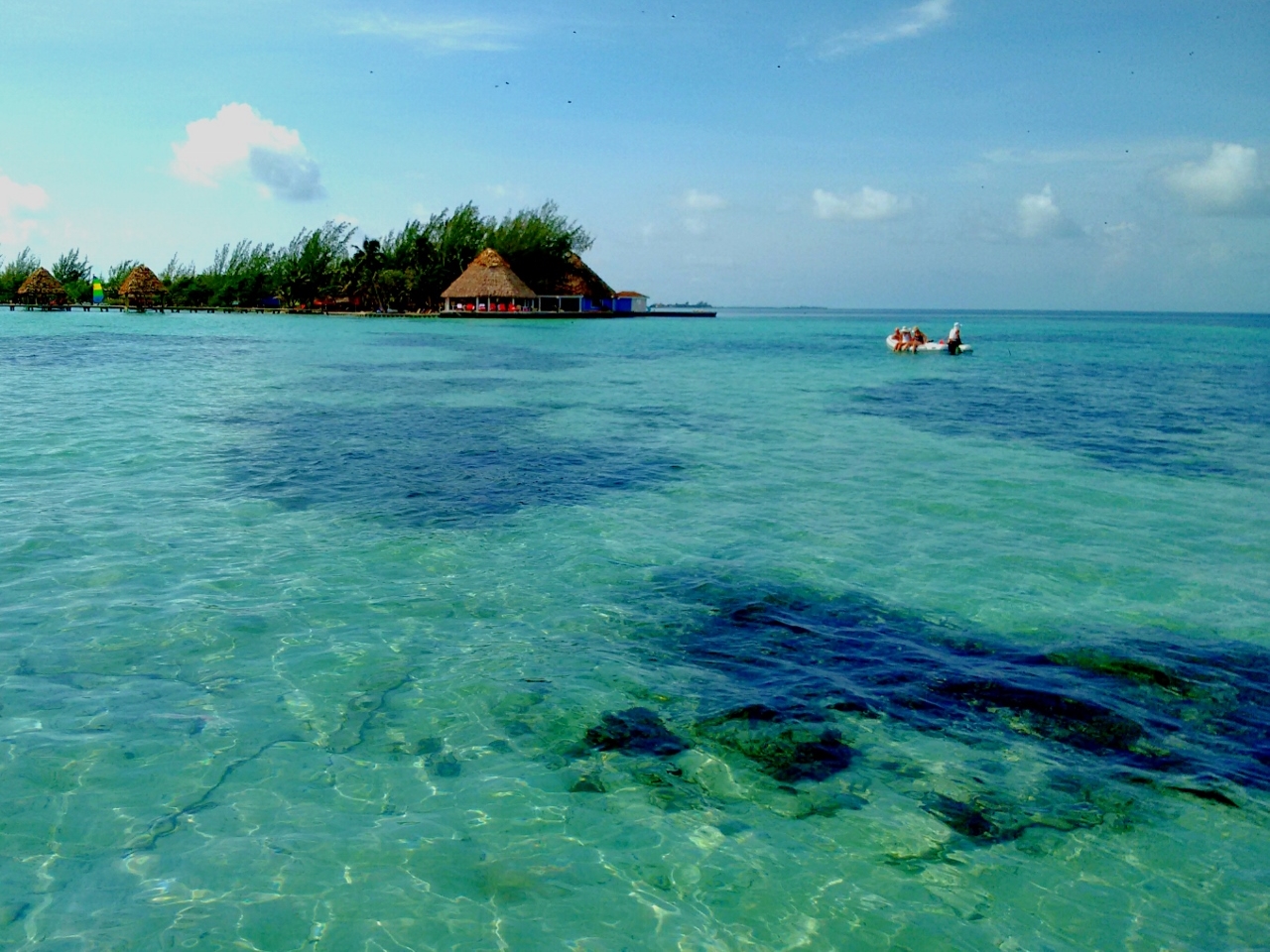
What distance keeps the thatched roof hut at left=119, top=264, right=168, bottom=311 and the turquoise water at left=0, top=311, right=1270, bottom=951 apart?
62.3 meters

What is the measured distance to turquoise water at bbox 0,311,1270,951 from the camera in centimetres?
335

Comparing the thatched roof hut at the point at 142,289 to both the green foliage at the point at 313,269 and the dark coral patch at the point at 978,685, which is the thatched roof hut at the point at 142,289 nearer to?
the green foliage at the point at 313,269

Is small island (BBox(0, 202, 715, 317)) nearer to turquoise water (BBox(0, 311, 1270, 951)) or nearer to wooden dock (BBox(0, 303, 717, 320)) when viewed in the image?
wooden dock (BBox(0, 303, 717, 320))

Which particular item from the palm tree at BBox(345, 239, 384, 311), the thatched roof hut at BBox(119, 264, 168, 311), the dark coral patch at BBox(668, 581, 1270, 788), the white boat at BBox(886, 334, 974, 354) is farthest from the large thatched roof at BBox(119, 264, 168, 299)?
the dark coral patch at BBox(668, 581, 1270, 788)

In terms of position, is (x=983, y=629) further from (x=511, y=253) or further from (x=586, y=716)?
(x=511, y=253)

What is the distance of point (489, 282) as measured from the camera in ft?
197

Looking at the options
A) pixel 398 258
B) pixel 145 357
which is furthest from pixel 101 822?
pixel 398 258

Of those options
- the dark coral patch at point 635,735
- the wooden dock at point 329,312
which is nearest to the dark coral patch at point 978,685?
the dark coral patch at point 635,735

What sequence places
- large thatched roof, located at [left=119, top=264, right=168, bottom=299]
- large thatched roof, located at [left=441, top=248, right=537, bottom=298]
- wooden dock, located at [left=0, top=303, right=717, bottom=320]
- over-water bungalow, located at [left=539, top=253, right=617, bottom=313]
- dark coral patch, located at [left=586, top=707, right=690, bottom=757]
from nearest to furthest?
dark coral patch, located at [left=586, top=707, right=690, bottom=757], large thatched roof, located at [left=441, top=248, right=537, bottom=298], wooden dock, located at [left=0, top=303, right=717, bottom=320], large thatched roof, located at [left=119, top=264, right=168, bottom=299], over-water bungalow, located at [left=539, top=253, right=617, bottom=313]

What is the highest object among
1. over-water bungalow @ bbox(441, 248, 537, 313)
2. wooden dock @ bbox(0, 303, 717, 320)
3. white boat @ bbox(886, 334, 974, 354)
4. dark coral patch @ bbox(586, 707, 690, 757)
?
over-water bungalow @ bbox(441, 248, 537, 313)

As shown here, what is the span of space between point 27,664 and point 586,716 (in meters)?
3.36

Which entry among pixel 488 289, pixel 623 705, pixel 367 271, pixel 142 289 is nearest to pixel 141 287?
pixel 142 289

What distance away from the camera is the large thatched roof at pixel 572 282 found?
6844cm

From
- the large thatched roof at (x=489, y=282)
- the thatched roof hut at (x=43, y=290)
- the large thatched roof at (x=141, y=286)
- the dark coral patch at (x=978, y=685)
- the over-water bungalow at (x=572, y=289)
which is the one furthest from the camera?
the over-water bungalow at (x=572, y=289)
